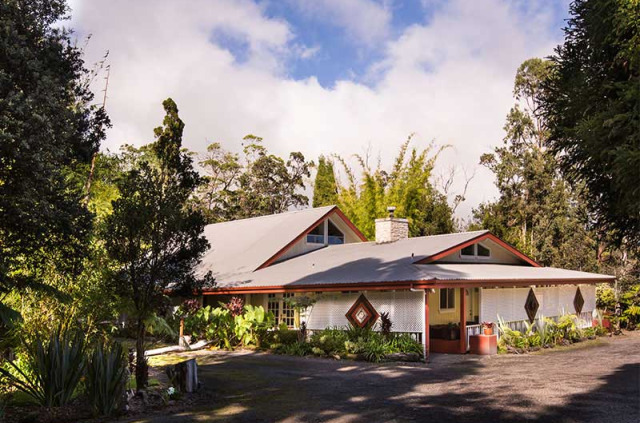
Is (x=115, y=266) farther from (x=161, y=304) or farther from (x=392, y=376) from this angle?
(x=392, y=376)

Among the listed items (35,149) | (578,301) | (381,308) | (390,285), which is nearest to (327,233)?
(381,308)

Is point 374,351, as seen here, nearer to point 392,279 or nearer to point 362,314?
point 392,279

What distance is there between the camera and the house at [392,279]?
1919 centimetres

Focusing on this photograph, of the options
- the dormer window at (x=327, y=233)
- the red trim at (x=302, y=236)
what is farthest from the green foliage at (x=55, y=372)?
the dormer window at (x=327, y=233)

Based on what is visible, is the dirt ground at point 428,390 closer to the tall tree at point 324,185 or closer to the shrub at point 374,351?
the shrub at point 374,351

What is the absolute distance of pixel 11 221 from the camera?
12.3 metres

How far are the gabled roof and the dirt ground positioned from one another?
8.50 metres

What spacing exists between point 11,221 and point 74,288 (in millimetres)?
3958

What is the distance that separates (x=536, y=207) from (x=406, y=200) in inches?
343

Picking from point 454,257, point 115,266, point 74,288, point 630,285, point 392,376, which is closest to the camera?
point 115,266

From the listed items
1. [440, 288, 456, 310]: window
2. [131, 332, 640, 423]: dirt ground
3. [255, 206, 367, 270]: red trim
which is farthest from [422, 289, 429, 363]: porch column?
[255, 206, 367, 270]: red trim

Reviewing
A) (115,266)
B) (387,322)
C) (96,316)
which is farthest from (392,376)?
(96,316)

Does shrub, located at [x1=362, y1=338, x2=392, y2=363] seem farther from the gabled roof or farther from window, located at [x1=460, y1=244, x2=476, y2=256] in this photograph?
the gabled roof

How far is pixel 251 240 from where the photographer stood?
29.6 metres
